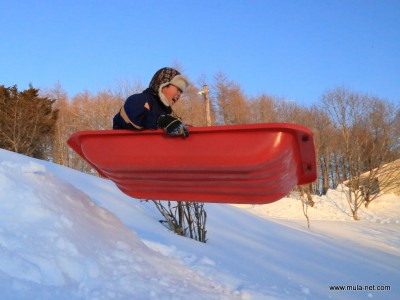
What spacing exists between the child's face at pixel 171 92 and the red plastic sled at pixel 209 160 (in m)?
0.41

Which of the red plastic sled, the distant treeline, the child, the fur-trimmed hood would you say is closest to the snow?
the red plastic sled

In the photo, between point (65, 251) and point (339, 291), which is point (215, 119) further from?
point (65, 251)

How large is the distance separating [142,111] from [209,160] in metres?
0.61

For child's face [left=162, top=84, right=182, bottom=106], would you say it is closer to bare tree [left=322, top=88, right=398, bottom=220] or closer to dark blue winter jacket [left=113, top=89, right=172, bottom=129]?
dark blue winter jacket [left=113, top=89, right=172, bottom=129]

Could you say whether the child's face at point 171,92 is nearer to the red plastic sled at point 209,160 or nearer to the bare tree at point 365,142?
the red plastic sled at point 209,160

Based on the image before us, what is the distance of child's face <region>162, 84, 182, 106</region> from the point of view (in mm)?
2768

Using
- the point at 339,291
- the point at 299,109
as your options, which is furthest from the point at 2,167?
the point at 299,109

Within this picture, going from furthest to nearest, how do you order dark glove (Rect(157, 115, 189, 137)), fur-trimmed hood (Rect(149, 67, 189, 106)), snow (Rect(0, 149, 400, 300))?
fur-trimmed hood (Rect(149, 67, 189, 106)) → dark glove (Rect(157, 115, 189, 137)) → snow (Rect(0, 149, 400, 300))

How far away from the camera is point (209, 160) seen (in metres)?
2.42

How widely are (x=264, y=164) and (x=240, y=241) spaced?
3.82m

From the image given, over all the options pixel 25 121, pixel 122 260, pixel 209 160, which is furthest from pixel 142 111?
pixel 25 121

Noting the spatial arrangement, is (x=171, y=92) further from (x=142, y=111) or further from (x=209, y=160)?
(x=209, y=160)

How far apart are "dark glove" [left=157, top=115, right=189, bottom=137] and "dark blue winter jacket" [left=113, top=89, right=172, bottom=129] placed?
0.12 m

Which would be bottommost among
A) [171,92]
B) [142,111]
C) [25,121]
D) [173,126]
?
[173,126]
